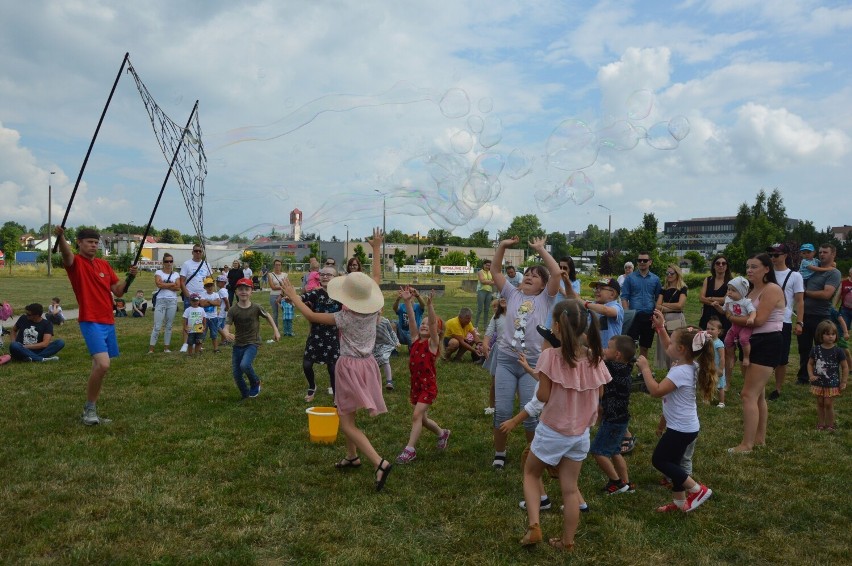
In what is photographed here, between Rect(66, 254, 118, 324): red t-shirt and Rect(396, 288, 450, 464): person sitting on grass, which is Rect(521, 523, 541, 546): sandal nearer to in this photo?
Rect(396, 288, 450, 464): person sitting on grass

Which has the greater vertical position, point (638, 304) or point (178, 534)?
point (638, 304)

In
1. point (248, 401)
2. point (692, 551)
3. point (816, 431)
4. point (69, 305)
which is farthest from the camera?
point (69, 305)

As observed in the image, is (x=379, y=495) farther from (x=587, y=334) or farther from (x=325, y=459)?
(x=587, y=334)

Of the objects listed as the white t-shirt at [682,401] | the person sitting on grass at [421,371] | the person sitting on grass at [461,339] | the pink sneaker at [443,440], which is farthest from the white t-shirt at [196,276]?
the white t-shirt at [682,401]

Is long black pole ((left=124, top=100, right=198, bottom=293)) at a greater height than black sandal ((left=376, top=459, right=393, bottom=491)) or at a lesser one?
greater

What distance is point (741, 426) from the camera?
24.0ft

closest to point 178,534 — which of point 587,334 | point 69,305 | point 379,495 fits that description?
point 379,495

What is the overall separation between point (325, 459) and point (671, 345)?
11.3ft

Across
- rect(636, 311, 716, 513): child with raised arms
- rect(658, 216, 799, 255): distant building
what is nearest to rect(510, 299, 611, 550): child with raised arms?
rect(636, 311, 716, 513): child with raised arms

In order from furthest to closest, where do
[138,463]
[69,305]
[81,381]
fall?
[69,305]
[81,381]
[138,463]

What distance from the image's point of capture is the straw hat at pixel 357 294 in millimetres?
5258

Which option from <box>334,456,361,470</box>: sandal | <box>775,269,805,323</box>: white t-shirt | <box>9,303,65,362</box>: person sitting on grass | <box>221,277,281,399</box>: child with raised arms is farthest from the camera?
<box>9,303,65,362</box>: person sitting on grass

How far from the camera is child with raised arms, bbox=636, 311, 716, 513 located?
4.77 metres

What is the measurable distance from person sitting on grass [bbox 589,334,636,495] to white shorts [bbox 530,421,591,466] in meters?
1.06
